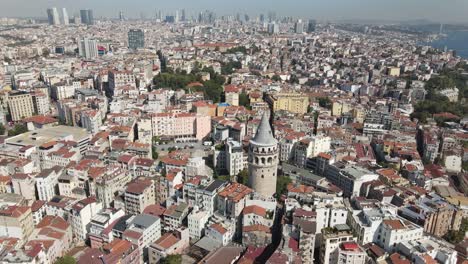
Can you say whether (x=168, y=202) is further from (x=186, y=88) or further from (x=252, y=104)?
(x=186, y=88)

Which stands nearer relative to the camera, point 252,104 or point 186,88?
point 252,104

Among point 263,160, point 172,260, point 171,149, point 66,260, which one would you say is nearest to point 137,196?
point 66,260

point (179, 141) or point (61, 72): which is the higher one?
point (61, 72)

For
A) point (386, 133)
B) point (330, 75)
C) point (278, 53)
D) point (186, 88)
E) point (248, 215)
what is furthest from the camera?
point (278, 53)

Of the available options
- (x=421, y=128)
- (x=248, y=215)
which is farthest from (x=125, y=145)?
(x=421, y=128)

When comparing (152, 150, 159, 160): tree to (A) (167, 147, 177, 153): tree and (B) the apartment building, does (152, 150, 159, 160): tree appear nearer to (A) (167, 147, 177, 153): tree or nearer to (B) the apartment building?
(A) (167, 147, 177, 153): tree

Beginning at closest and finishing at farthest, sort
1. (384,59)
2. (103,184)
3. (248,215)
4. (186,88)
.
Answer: (248,215) < (103,184) < (186,88) < (384,59)

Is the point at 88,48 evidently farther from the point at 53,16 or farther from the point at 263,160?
the point at 53,16

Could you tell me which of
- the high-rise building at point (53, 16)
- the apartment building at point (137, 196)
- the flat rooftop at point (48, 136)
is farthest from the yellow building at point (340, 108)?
the high-rise building at point (53, 16)
